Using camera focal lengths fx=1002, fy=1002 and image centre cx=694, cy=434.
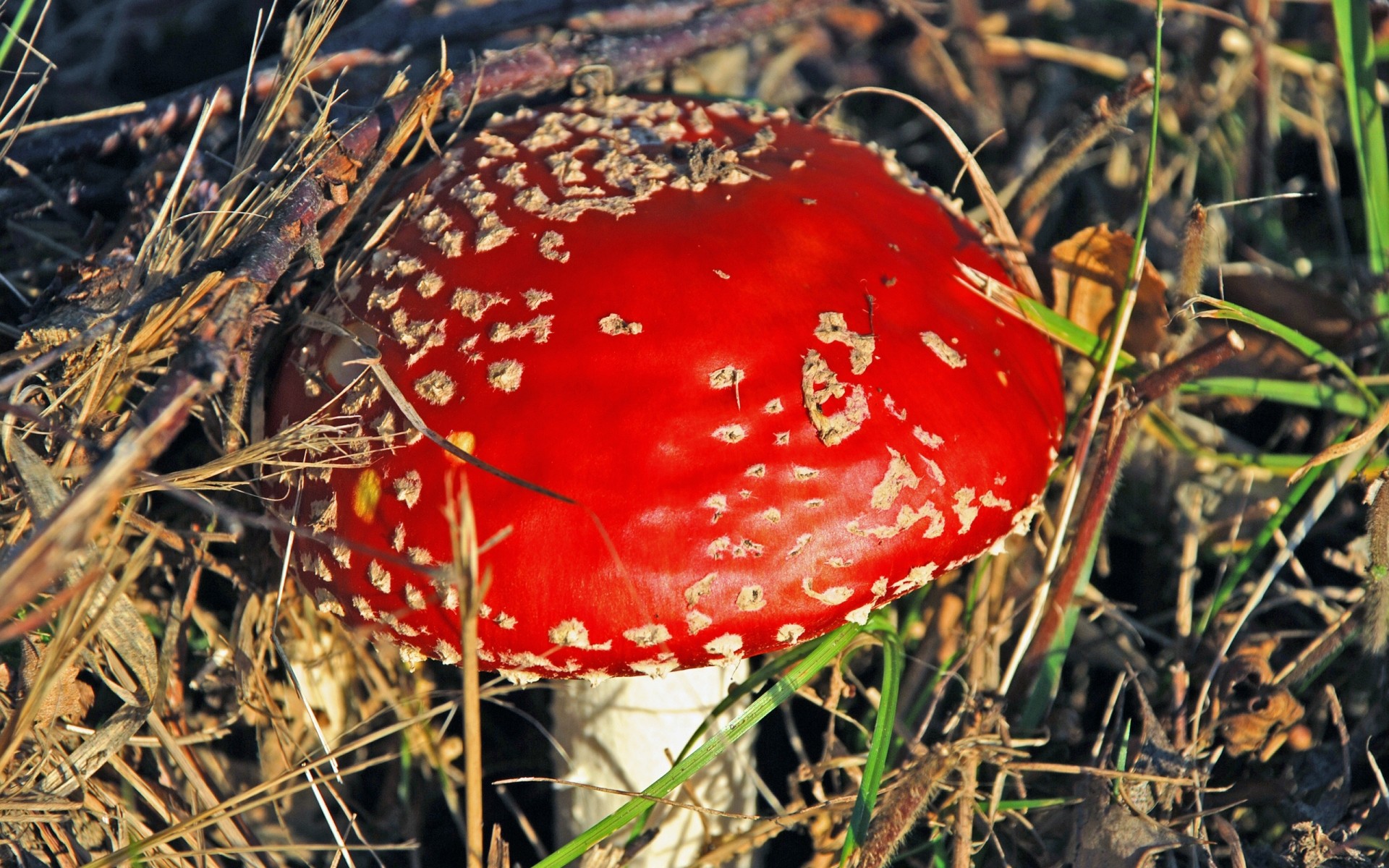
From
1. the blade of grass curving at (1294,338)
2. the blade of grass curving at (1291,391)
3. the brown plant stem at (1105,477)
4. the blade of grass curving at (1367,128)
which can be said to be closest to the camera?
the blade of grass curving at (1294,338)

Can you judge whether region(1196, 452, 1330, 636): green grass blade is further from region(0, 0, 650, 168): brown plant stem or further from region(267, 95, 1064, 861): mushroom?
region(0, 0, 650, 168): brown plant stem

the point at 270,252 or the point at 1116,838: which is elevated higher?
the point at 270,252

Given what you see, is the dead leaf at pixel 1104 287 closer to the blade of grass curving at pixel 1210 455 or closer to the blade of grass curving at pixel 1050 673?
the blade of grass curving at pixel 1210 455

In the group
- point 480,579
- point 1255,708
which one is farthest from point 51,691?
point 1255,708

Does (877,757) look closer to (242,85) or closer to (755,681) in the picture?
(755,681)

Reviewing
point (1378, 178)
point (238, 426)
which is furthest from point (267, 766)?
point (1378, 178)

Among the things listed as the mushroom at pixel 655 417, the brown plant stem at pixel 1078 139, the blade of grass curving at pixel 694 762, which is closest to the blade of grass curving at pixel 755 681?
the blade of grass curving at pixel 694 762
